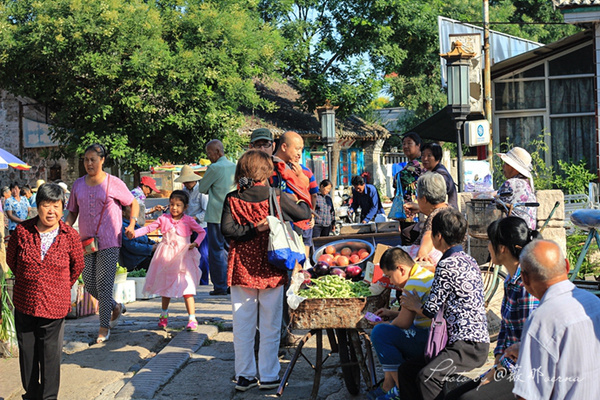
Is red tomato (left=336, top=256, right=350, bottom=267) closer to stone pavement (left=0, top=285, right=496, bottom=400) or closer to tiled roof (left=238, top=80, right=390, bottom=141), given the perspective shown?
stone pavement (left=0, top=285, right=496, bottom=400)

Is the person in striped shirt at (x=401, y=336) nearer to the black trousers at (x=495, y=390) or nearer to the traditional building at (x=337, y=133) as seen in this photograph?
the black trousers at (x=495, y=390)

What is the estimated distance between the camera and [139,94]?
21.5m

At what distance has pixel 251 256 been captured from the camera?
18.5 feet

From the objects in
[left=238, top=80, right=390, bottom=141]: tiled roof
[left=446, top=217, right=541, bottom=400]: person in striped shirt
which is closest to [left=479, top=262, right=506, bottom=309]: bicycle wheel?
[left=446, top=217, right=541, bottom=400]: person in striped shirt

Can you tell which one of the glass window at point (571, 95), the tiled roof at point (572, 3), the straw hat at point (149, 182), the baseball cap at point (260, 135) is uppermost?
the tiled roof at point (572, 3)

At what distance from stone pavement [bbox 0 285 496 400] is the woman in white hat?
2.01 m

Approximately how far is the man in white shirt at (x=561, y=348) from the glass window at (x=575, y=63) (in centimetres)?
1562

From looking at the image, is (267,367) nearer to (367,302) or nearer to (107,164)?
(367,302)

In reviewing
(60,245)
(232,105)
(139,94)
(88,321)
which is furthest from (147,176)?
(60,245)

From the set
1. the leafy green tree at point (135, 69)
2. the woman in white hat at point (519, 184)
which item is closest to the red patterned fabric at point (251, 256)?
the woman in white hat at point (519, 184)

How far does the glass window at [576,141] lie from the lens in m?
17.1

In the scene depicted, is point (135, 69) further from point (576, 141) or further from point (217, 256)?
point (217, 256)

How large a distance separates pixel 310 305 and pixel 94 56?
1727 cm

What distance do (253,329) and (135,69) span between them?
53.5 ft
